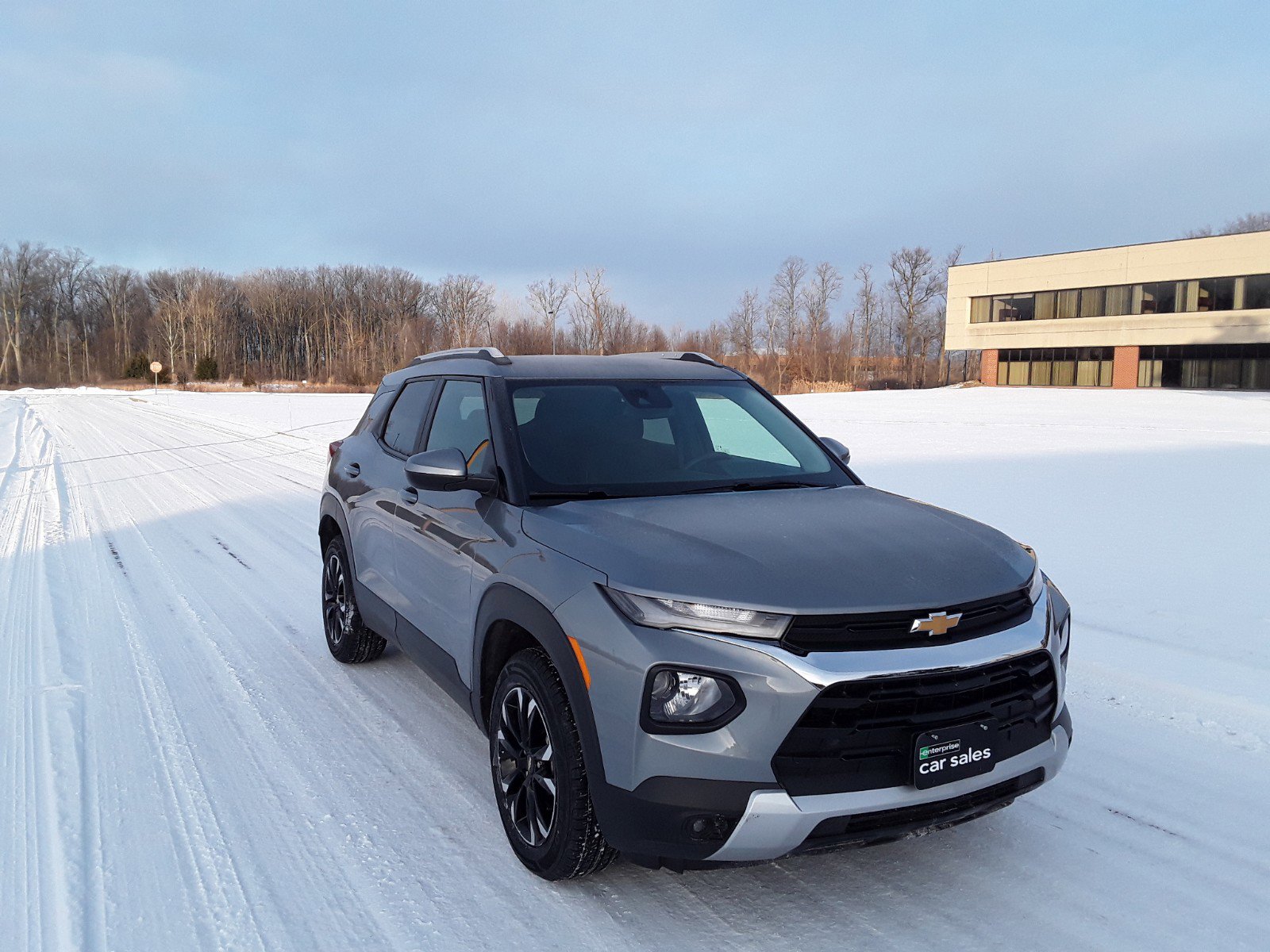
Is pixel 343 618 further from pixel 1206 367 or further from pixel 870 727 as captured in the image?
pixel 1206 367

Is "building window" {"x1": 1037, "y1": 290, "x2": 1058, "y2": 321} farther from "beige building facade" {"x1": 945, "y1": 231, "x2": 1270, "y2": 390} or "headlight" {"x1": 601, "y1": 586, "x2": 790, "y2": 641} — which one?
"headlight" {"x1": 601, "y1": 586, "x2": 790, "y2": 641}

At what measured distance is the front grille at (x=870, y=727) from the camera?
2551mm

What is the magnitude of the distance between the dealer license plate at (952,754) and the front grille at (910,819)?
→ 0.08 m

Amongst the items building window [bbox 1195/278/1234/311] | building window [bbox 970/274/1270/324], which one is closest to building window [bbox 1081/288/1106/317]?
building window [bbox 970/274/1270/324]

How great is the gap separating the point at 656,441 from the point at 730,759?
1.84 m

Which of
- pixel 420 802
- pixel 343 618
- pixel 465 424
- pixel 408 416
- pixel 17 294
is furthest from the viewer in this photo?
pixel 17 294

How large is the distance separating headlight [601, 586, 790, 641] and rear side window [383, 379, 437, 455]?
2.38 meters

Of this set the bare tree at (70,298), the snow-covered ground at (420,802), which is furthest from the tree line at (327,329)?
the snow-covered ground at (420,802)

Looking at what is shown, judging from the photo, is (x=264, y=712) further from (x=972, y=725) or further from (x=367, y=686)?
(x=972, y=725)

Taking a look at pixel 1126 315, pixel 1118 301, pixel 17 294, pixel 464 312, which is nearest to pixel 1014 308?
pixel 1118 301

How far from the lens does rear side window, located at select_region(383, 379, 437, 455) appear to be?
4.81 metres

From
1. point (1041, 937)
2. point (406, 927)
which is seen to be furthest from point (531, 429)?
point (1041, 937)

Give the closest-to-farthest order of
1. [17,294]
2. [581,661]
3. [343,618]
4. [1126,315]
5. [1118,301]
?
[581,661], [343,618], [1126,315], [1118,301], [17,294]

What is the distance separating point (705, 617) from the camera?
8.67 ft
